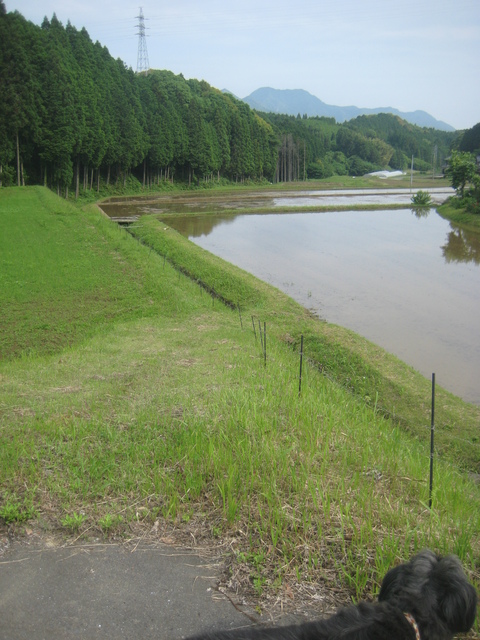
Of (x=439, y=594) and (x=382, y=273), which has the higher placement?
(x=439, y=594)

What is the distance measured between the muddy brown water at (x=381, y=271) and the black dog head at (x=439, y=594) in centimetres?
646

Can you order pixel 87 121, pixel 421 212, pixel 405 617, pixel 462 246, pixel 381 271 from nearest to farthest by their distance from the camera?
pixel 405 617
pixel 381 271
pixel 462 246
pixel 87 121
pixel 421 212

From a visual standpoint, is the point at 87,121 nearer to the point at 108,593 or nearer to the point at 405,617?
the point at 108,593

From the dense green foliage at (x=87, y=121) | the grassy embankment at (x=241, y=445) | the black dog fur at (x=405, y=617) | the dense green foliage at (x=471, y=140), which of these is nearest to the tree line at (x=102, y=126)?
the dense green foliage at (x=87, y=121)

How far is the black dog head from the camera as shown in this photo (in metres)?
2.12

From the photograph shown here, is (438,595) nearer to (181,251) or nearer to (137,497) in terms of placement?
(137,497)

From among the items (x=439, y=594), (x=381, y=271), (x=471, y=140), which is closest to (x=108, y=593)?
(x=439, y=594)

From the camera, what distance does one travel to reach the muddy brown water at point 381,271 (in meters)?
10.6

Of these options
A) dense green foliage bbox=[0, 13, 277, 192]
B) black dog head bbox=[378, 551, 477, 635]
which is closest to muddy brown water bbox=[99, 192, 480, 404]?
dense green foliage bbox=[0, 13, 277, 192]

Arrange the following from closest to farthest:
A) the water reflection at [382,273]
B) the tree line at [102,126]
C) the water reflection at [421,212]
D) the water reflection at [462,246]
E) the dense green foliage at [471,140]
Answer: the water reflection at [382,273] < the water reflection at [462,246] < the tree line at [102,126] < the water reflection at [421,212] < the dense green foliage at [471,140]

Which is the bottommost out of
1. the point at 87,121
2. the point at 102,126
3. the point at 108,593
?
the point at 108,593

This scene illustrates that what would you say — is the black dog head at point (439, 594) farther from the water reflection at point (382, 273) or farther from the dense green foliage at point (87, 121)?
the dense green foliage at point (87, 121)

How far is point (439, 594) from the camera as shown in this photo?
7.06 ft

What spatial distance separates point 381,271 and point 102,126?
26.6 m
